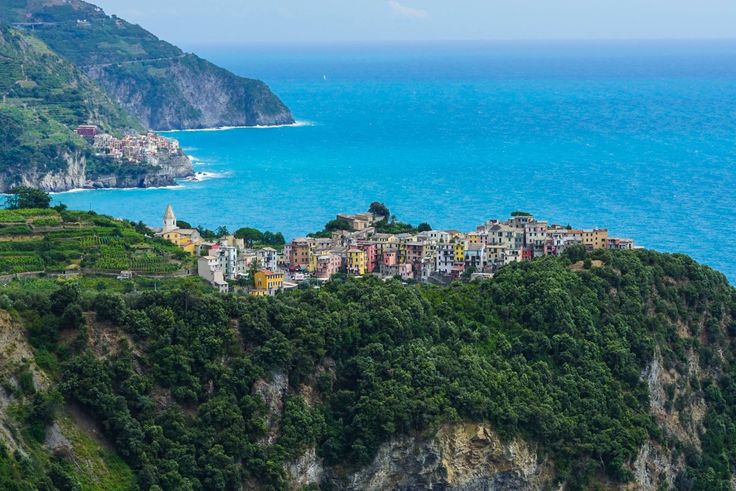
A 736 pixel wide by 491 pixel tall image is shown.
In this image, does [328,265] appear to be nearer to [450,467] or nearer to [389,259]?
[389,259]

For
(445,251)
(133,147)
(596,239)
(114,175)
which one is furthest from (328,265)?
(133,147)

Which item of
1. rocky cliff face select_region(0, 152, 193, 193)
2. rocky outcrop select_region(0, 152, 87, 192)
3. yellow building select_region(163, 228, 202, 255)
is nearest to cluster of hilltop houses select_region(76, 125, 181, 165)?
rocky cliff face select_region(0, 152, 193, 193)

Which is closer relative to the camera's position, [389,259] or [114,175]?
[389,259]

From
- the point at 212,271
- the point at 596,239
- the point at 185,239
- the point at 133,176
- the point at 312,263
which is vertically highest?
the point at 596,239

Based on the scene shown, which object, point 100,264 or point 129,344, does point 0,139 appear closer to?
point 100,264

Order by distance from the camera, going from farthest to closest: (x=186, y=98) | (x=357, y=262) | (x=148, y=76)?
(x=148, y=76) < (x=186, y=98) < (x=357, y=262)

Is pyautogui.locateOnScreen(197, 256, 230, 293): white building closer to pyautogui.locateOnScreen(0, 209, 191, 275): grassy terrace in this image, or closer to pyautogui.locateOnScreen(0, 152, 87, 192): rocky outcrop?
pyautogui.locateOnScreen(0, 209, 191, 275): grassy terrace

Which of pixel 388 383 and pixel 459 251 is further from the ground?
pixel 459 251

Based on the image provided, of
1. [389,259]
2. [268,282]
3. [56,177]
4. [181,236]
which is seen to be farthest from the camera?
[56,177]
